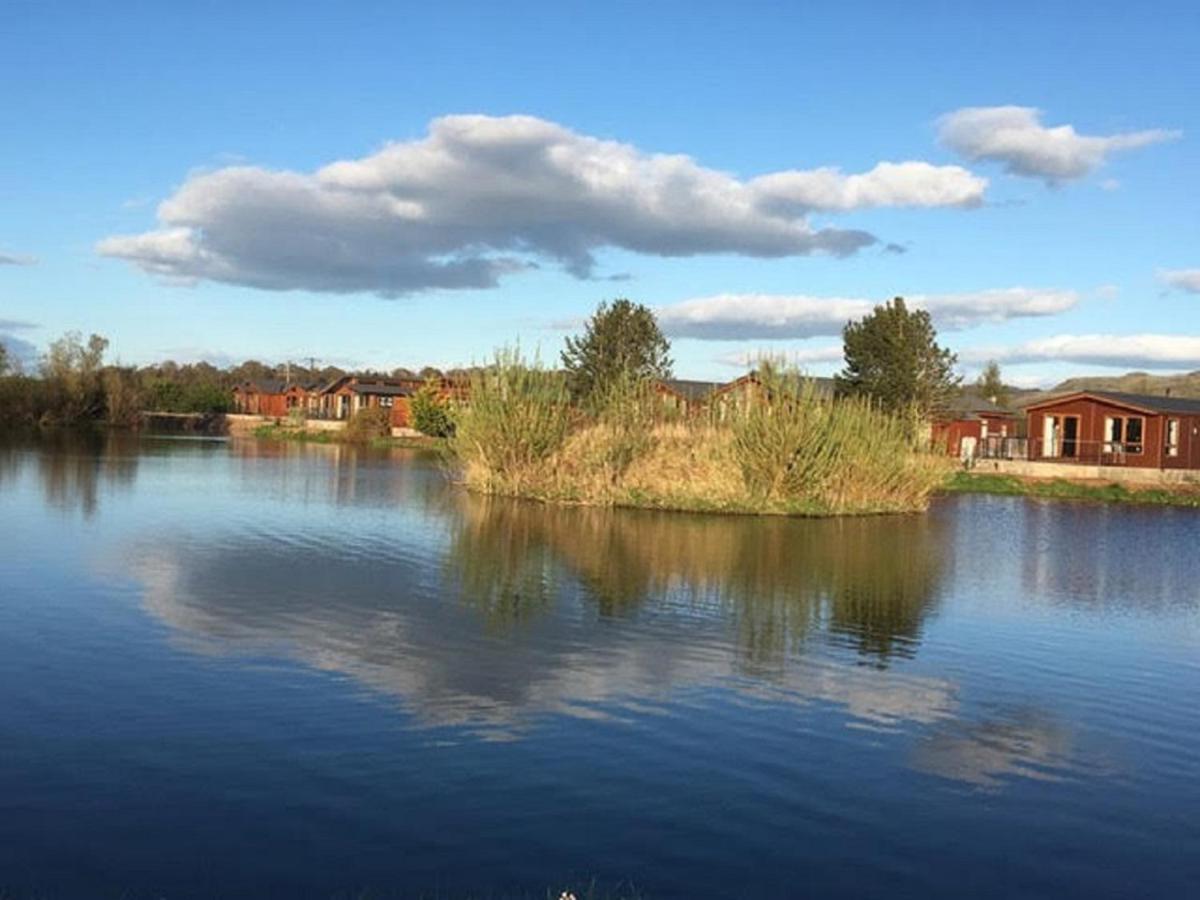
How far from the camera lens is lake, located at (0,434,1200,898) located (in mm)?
6934

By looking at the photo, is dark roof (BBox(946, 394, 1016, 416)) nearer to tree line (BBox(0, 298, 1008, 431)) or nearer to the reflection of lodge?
tree line (BBox(0, 298, 1008, 431))

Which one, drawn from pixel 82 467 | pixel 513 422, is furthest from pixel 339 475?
pixel 513 422

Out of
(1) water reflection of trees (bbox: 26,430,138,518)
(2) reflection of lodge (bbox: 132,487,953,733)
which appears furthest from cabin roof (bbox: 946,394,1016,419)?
(1) water reflection of trees (bbox: 26,430,138,518)

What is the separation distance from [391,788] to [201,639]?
5.44m

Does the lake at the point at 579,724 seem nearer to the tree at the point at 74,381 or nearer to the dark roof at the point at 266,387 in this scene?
the tree at the point at 74,381

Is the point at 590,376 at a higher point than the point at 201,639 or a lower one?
higher

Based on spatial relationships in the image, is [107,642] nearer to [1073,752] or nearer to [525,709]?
[525,709]

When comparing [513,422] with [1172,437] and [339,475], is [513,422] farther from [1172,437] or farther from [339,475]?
[1172,437]

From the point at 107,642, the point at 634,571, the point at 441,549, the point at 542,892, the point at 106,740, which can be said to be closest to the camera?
the point at 542,892

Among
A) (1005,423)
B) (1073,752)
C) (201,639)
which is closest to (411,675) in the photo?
(201,639)

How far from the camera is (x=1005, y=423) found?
6569cm

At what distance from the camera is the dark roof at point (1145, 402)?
48275 millimetres

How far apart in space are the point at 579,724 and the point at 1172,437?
1810 inches

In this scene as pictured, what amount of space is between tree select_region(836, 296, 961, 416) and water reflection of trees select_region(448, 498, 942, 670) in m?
28.0
